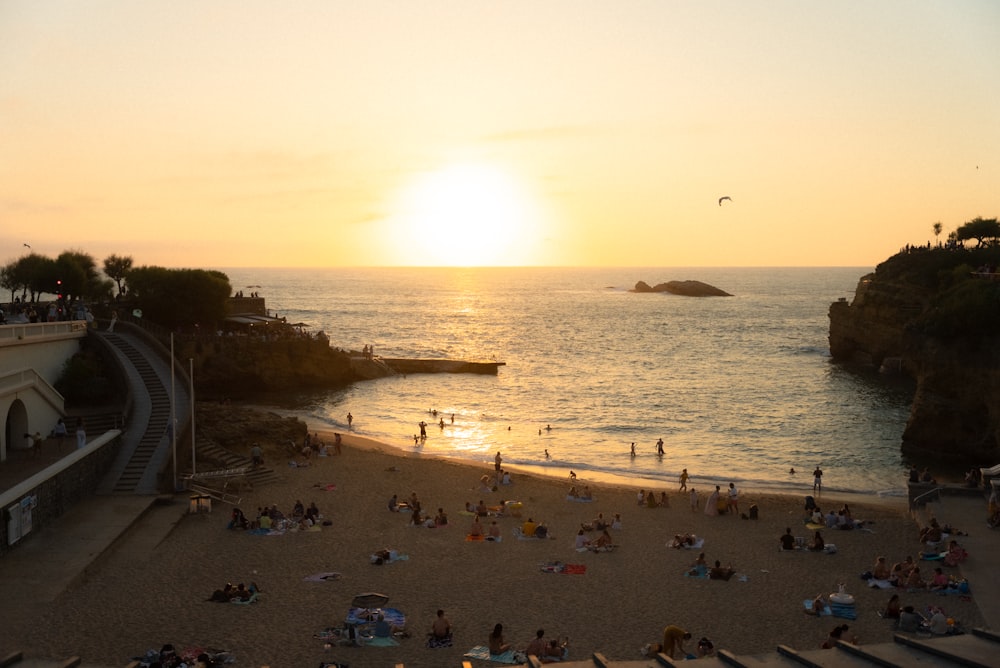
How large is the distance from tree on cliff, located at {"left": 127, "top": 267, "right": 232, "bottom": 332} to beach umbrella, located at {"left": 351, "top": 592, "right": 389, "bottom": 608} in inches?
1813

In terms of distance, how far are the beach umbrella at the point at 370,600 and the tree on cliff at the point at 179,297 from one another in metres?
46.1

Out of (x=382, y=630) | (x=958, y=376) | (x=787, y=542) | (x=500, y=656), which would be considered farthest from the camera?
(x=958, y=376)

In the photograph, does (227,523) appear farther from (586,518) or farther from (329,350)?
(329,350)

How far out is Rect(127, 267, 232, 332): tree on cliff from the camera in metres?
59.8

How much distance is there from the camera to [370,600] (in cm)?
1927

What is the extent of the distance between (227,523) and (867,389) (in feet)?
179

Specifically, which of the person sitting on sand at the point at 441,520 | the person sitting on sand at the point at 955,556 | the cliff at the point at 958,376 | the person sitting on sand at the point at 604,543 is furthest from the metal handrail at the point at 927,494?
the person sitting on sand at the point at 441,520

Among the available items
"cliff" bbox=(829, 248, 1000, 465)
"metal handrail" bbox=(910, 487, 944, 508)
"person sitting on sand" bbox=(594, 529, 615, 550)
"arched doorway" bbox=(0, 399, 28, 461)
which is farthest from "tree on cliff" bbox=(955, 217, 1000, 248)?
"arched doorway" bbox=(0, 399, 28, 461)

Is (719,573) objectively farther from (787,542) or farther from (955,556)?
(955,556)

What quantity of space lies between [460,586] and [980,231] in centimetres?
6838

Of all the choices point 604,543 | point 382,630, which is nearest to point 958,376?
point 604,543

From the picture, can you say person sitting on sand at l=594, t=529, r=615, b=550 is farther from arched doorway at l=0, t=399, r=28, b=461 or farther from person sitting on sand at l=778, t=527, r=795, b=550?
arched doorway at l=0, t=399, r=28, b=461

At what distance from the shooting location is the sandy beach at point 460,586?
56.9 ft

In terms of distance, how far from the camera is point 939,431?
40.5 metres
